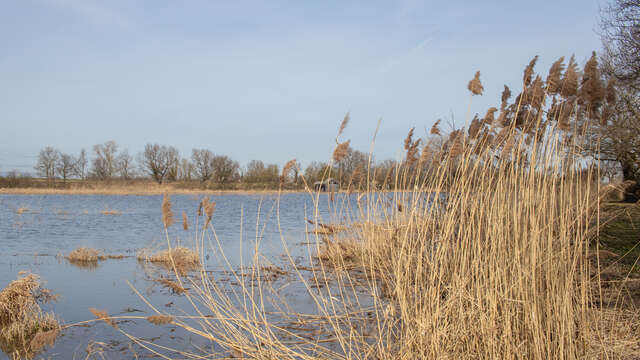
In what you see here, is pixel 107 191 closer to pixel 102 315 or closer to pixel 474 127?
pixel 102 315

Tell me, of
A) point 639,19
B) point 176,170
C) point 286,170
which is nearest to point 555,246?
point 286,170

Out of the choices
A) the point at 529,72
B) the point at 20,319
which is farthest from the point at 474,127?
the point at 20,319

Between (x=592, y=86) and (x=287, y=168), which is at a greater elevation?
(x=592, y=86)

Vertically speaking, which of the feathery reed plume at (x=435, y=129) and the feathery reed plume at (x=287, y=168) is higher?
the feathery reed plume at (x=435, y=129)

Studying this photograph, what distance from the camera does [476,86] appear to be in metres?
2.96

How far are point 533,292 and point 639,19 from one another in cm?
1385

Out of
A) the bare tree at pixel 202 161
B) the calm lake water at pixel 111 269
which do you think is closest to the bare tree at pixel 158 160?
the bare tree at pixel 202 161

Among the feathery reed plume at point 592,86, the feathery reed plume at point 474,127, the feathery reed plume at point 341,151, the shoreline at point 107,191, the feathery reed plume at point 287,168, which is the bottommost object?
the shoreline at point 107,191

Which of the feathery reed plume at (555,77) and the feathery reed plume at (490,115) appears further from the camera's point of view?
the feathery reed plume at (490,115)

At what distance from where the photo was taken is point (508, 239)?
272 centimetres

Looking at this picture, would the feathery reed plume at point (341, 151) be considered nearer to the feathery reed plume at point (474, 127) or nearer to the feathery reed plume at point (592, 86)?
the feathery reed plume at point (474, 127)

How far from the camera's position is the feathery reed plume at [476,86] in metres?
2.94

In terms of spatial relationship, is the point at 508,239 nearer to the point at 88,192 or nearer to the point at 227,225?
the point at 227,225

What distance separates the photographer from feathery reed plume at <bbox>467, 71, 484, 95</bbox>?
2.94 meters
